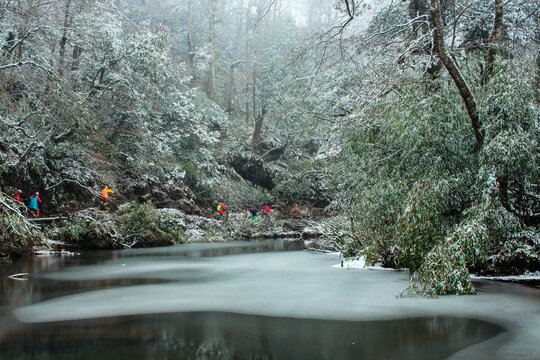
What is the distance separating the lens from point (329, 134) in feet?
56.4

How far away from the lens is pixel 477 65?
360 inches

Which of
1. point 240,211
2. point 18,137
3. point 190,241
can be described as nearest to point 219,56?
point 240,211

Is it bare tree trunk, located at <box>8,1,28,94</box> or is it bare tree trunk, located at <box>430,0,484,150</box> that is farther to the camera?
bare tree trunk, located at <box>8,1,28,94</box>

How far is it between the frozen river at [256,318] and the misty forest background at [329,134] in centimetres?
104

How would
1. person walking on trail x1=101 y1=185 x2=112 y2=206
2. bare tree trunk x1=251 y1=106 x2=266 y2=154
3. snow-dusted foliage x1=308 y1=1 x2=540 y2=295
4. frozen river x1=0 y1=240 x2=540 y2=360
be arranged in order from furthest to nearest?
bare tree trunk x1=251 y1=106 x2=266 y2=154 < person walking on trail x1=101 y1=185 x2=112 y2=206 < snow-dusted foliage x1=308 y1=1 x2=540 y2=295 < frozen river x1=0 y1=240 x2=540 y2=360

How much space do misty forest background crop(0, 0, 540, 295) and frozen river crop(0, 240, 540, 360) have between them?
104 cm

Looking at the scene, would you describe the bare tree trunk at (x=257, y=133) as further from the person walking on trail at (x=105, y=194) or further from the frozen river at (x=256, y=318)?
the frozen river at (x=256, y=318)

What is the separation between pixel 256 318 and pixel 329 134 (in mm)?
12394

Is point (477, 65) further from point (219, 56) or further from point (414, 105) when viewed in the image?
point (219, 56)

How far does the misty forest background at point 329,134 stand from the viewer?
25.2ft

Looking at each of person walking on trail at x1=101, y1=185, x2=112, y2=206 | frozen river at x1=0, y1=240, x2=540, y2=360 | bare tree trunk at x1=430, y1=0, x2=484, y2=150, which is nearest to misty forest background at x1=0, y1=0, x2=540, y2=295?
bare tree trunk at x1=430, y1=0, x2=484, y2=150

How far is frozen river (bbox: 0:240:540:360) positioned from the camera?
4.33m

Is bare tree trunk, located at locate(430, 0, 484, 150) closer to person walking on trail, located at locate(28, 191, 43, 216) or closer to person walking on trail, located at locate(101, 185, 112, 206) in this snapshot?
person walking on trail, located at locate(28, 191, 43, 216)

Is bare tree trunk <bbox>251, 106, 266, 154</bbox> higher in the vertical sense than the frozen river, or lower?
higher
